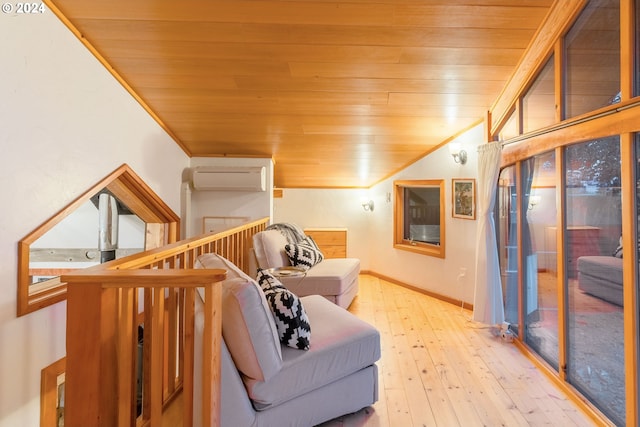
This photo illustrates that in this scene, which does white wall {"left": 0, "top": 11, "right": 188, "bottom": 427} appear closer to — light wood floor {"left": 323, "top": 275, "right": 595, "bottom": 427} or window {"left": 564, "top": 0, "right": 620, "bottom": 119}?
light wood floor {"left": 323, "top": 275, "right": 595, "bottom": 427}

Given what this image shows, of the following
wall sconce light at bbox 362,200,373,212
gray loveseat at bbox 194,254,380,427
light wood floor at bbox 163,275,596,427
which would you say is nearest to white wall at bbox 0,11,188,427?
light wood floor at bbox 163,275,596,427

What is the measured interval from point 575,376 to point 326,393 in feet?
5.31

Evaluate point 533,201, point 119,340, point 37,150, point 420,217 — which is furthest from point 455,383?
point 37,150

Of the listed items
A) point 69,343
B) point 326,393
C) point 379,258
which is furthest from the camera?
point 379,258

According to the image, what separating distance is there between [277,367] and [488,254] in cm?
228

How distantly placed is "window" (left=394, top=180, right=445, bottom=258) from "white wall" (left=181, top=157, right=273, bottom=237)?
2025mm

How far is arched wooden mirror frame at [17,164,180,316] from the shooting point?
6.97 feet

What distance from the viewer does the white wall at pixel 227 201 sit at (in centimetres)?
462

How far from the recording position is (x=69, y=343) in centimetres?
115

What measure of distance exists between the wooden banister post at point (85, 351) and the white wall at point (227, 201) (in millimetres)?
3471

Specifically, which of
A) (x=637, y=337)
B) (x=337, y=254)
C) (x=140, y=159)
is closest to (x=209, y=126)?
(x=140, y=159)

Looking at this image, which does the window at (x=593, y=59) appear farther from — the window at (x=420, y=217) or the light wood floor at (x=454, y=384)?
the window at (x=420, y=217)

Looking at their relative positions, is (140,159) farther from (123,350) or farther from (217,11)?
(123,350)

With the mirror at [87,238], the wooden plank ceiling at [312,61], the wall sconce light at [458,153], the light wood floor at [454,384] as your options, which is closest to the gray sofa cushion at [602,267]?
the light wood floor at [454,384]
